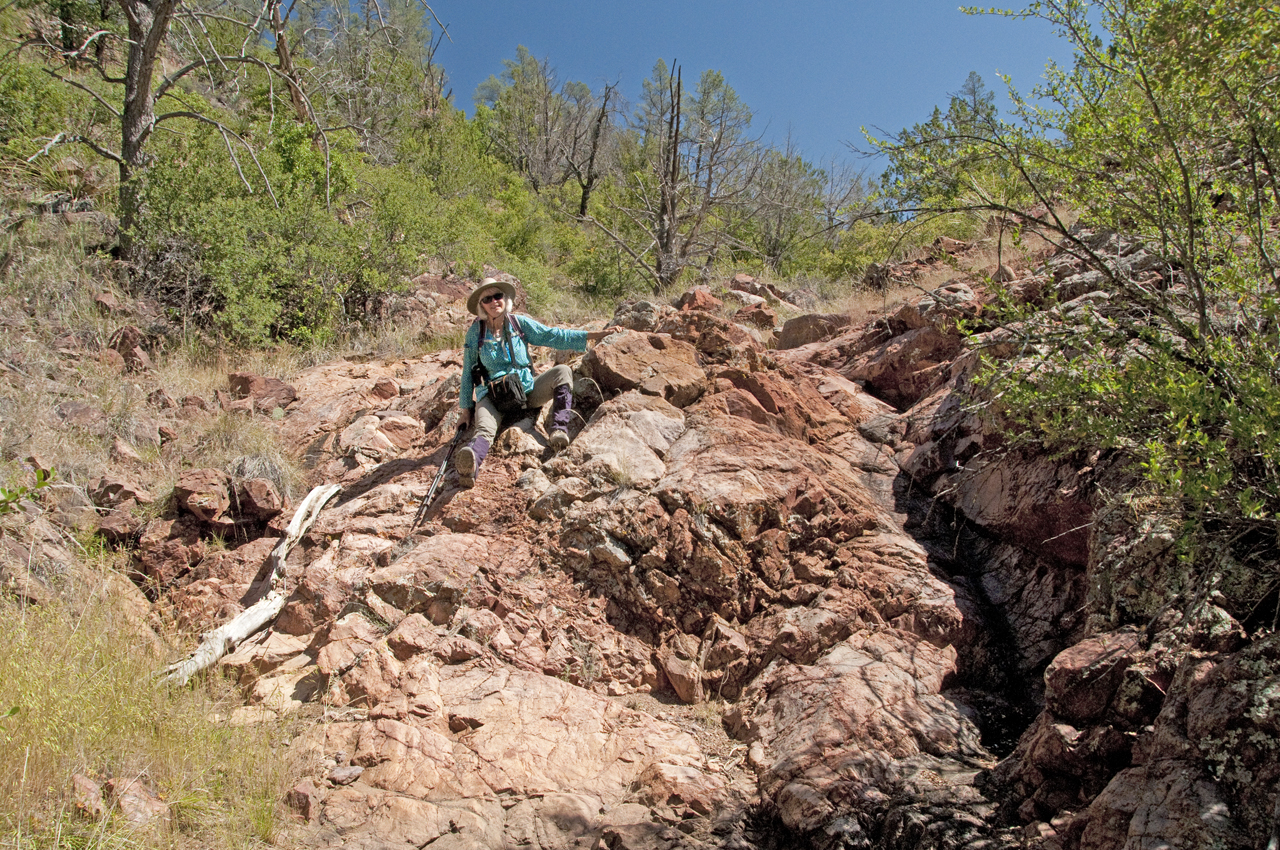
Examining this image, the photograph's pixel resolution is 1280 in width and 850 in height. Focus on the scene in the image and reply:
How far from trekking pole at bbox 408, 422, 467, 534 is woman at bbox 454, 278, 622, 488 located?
0.35ft

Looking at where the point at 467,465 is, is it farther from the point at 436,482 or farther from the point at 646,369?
the point at 646,369

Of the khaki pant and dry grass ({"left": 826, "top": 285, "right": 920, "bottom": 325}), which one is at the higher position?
dry grass ({"left": 826, "top": 285, "right": 920, "bottom": 325})

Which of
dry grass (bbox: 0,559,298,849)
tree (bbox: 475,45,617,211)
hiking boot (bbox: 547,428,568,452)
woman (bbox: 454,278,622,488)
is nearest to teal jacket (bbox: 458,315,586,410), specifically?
woman (bbox: 454,278,622,488)

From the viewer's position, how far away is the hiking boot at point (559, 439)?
206 inches

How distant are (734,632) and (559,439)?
188cm

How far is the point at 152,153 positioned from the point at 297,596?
7.89m

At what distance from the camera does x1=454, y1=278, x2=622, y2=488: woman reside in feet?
18.1

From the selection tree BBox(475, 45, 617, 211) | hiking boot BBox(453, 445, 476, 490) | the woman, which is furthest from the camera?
tree BBox(475, 45, 617, 211)

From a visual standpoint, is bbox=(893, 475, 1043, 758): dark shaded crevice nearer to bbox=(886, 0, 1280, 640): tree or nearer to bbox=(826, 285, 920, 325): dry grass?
bbox=(886, 0, 1280, 640): tree

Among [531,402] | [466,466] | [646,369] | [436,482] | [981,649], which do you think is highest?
[646,369]

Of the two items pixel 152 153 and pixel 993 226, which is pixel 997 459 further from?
pixel 152 153

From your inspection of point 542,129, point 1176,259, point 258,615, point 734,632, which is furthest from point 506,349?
point 542,129

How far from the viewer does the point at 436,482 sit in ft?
17.0

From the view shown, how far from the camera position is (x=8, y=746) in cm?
279
